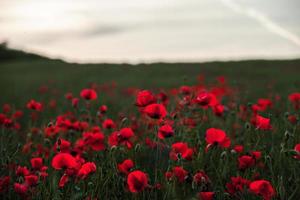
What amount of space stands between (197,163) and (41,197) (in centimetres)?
88

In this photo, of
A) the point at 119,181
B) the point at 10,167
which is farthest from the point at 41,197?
the point at 10,167

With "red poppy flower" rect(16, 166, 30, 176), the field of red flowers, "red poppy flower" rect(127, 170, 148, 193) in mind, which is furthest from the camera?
"red poppy flower" rect(16, 166, 30, 176)

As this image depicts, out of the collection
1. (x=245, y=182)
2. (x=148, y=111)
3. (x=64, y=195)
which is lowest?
(x=64, y=195)

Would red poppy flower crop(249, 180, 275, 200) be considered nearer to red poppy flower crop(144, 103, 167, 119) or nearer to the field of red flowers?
the field of red flowers

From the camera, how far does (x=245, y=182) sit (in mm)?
2256

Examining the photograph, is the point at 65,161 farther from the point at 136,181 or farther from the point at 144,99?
the point at 144,99

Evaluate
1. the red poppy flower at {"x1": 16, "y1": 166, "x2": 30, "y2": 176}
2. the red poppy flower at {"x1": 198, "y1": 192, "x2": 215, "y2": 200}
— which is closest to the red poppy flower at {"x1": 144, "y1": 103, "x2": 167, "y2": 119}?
the red poppy flower at {"x1": 198, "y1": 192, "x2": 215, "y2": 200}

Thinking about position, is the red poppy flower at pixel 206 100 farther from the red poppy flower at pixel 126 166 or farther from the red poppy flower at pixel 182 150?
the red poppy flower at pixel 126 166

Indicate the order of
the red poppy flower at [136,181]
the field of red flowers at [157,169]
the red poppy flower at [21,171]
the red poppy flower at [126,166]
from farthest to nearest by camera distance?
the red poppy flower at [21,171] < the red poppy flower at [126,166] < the field of red flowers at [157,169] < the red poppy flower at [136,181]

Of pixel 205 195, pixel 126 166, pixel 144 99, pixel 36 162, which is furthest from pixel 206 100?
pixel 36 162

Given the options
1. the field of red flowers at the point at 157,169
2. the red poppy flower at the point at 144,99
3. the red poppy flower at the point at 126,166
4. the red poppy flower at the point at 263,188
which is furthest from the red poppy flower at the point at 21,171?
the red poppy flower at the point at 263,188

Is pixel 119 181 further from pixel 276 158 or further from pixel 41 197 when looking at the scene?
pixel 276 158

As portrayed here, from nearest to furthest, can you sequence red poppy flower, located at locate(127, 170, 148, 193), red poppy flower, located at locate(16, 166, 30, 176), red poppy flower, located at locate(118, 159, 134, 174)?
red poppy flower, located at locate(127, 170, 148, 193) → red poppy flower, located at locate(118, 159, 134, 174) → red poppy flower, located at locate(16, 166, 30, 176)

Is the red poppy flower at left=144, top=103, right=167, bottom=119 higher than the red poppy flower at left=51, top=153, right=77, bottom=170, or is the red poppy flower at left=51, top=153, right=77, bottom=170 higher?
the red poppy flower at left=144, top=103, right=167, bottom=119
